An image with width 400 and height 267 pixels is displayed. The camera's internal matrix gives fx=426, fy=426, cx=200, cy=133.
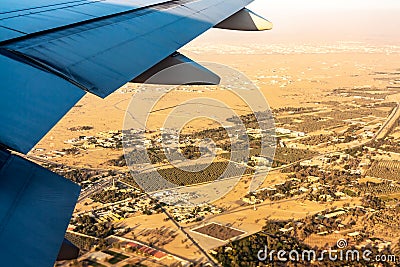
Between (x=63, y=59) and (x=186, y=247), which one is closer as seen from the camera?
(x=63, y=59)

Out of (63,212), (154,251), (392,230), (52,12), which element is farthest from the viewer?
(392,230)

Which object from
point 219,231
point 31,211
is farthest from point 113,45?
point 219,231

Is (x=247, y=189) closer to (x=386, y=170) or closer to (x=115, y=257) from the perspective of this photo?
(x=115, y=257)

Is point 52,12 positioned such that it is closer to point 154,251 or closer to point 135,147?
point 154,251

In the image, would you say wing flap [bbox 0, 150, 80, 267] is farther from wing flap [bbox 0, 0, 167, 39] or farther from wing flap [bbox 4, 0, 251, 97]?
wing flap [bbox 0, 0, 167, 39]

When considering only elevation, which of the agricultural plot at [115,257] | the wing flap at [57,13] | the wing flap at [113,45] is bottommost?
the agricultural plot at [115,257]

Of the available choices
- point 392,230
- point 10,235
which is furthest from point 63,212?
point 392,230

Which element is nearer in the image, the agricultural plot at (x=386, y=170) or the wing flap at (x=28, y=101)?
the wing flap at (x=28, y=101)

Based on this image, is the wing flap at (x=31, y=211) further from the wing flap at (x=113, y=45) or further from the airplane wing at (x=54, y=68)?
the wing flap at (x=113, y=45)

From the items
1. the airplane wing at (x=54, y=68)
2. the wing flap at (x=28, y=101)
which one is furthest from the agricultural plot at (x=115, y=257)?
the wing flap at (x=28, y=101)
